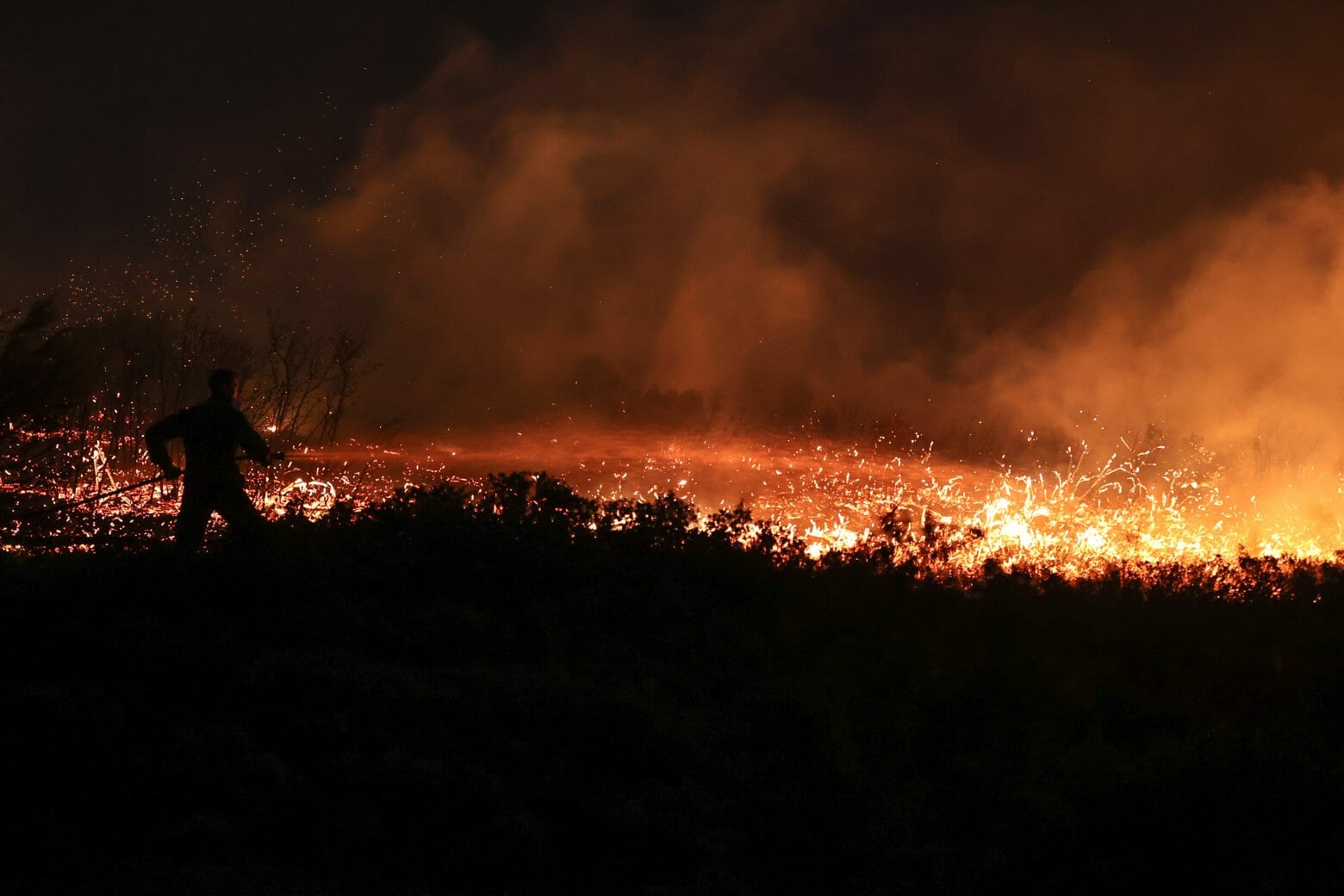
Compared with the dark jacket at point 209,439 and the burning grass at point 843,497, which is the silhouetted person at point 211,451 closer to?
the dark jacket at point 209,439

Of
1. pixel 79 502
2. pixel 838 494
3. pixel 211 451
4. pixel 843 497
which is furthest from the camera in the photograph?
pixel 838 494

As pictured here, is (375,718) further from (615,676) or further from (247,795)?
(615,676)

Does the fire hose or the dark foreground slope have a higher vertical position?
the fire hose

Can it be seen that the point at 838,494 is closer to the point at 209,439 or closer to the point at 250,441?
the point at 250,441

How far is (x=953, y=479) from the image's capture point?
19.1 m

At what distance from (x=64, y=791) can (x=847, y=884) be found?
3073 millimetres

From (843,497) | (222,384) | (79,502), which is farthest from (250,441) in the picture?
(843,497)

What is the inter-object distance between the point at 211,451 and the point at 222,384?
549 mm

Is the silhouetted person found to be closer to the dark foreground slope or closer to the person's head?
the person's head

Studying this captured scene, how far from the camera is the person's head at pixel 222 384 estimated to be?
8.73 meters

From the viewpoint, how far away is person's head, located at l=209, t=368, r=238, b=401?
28.7 ft

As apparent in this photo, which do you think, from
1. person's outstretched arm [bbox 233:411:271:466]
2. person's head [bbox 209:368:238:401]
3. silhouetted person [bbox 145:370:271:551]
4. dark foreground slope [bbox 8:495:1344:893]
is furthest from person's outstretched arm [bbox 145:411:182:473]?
dark foreground slope [bbox 8:495:1344:893]

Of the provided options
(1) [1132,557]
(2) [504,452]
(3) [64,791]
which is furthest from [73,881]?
(2) [504,452]

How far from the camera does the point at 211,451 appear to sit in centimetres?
863
